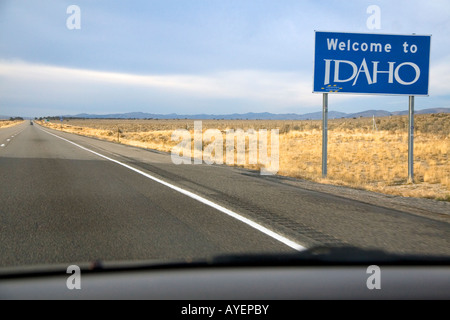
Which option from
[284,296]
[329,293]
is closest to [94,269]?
[284,296]

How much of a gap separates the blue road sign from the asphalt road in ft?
20.9

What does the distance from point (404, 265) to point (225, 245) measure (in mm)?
2243

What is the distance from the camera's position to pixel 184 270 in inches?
138

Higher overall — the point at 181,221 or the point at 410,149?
the point at 410,149

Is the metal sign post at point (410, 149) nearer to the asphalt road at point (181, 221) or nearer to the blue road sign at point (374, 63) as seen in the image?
the blue road sign at point (374, 63)

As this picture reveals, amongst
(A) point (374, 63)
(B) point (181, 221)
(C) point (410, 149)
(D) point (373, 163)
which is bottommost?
(D) point (373, 163)

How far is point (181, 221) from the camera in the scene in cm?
695

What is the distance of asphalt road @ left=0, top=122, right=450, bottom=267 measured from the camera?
5.35 metres

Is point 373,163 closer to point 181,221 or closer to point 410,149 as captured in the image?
point 410,149

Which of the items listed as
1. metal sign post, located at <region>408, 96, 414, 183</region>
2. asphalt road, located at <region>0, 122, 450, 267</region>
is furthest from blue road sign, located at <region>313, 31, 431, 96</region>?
asphalt road, located at <region>0, 122, 450, 267</region>

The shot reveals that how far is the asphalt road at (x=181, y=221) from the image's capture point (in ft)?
17.5

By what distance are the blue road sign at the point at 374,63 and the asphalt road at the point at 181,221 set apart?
6.36m

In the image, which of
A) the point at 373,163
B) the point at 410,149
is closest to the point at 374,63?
the point at 410,149

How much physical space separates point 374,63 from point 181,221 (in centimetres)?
1206
